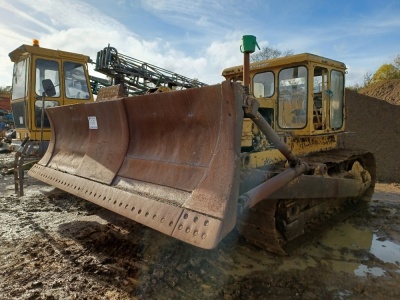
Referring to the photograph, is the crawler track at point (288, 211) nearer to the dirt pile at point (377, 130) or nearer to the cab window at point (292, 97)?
the cab window at point (292, 97)

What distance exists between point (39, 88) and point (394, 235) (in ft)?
23.0

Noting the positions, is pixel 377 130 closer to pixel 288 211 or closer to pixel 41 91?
pixel 288 211

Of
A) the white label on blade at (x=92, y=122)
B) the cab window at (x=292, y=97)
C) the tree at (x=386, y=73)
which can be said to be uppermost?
the tree at (x=386, y=73)

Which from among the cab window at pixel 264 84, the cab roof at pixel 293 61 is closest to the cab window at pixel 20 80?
the cab roof at pixel 293 61

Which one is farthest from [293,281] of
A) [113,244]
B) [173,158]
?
[113,244]

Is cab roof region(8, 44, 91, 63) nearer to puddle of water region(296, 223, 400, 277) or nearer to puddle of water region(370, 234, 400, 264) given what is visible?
puddle of water region(296, 223, 400, 277)

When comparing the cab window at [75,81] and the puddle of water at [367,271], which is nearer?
the puddle of water at [367,271]

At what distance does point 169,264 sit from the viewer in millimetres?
3035

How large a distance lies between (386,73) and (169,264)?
79.9 ft

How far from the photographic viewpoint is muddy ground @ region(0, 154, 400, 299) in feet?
8.78

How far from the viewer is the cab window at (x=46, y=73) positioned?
6562mm

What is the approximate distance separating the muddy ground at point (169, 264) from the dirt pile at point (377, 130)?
6.55 metres

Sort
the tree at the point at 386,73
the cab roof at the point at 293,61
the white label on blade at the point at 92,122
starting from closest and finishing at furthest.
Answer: the white label on blade at the point at 92,122, the cab roof at the point at 293,61, the tree at the point at 386,73

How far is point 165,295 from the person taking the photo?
2566 mm
